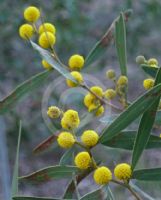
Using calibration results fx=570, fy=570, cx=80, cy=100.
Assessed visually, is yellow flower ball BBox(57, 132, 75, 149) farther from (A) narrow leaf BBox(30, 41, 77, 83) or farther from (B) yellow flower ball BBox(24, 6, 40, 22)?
(B) yellow flower ball BBox(24, 6, 40, 22)

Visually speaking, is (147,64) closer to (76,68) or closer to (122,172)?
(76,68)

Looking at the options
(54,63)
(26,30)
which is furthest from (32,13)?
(54,63)

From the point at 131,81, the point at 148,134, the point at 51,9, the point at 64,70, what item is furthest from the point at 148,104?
the point at 131,81

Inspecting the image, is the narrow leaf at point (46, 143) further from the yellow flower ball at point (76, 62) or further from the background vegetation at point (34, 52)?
the background vegetation at point (34, 52)

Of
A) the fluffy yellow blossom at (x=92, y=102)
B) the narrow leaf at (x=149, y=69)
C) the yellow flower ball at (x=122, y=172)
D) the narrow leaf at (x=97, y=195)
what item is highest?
the narrow leaf at (x=149, y=69)

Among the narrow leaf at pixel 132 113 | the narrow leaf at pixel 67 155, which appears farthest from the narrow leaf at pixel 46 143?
the narrow leaf at pixel 132 113

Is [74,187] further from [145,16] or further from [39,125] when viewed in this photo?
[39,125]
